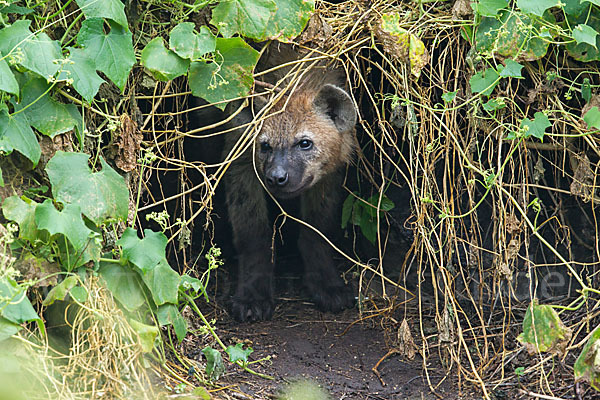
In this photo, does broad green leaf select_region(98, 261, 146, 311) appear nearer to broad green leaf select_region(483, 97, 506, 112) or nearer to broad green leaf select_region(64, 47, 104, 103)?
broad green leaf select_region(64, 47, 104, 103)

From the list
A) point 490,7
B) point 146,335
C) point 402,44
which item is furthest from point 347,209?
point 146,335

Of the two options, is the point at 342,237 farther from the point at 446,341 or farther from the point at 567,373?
the point at 567,373

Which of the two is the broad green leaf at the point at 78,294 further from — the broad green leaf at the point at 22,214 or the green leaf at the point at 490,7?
the green leaf at the point at 490,7

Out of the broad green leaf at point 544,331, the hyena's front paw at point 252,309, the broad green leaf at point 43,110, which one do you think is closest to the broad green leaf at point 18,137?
the broad green leaf at point 43,110

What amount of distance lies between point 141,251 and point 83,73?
82 cm

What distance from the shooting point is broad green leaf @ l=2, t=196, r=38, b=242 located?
273 centimetres

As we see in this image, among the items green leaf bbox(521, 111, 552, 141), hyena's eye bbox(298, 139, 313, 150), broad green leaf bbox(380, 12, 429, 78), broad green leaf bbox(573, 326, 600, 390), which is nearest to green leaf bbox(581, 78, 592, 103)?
green leaf bbox(521, 111, 552, 141)

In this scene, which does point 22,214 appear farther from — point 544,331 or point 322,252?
point 322,252

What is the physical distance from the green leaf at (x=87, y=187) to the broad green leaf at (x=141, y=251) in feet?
0.34

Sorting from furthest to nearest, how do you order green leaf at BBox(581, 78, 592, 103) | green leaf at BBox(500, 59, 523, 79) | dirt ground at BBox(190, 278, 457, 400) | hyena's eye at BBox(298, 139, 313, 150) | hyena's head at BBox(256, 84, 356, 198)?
hyena's eye at BBox(298, 139, 313, 150) < hyena's head at BBox(256, 84, 356, 198) < dirt ground at BBox(190, 278, 457, 400) < green leaf at BBox(581, 78, 592, 103) < green leaf at BBox(500, 59, 523, 79)

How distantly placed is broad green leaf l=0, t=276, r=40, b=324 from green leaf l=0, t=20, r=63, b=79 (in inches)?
35.4

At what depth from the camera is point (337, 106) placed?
14.4ft

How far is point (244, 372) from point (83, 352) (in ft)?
3.98

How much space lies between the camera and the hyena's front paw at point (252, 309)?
4629 mm
